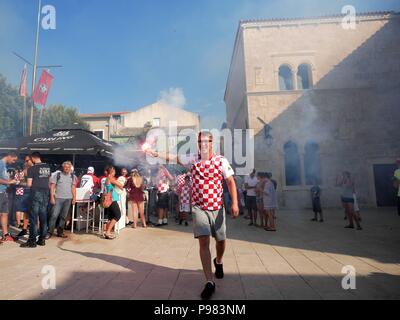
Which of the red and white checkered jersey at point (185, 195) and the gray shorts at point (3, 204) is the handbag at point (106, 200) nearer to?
the gray shorts at point (3, 204)

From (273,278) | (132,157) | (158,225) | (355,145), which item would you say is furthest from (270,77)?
(273,278)

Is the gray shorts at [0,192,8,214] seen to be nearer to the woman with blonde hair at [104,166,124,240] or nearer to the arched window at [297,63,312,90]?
the woman with blonde hair at [104,166,124,240]

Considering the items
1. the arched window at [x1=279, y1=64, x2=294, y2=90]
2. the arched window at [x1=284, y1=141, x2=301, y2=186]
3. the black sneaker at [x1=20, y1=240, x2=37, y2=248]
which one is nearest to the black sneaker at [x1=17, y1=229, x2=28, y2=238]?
the black sneaker at [x1=20, y1=240, x2=37, y2=248]

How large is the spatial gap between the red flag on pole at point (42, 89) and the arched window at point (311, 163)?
17386 mm

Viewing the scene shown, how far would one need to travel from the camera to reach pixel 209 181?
2.87 meters

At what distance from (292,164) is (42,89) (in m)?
17.2

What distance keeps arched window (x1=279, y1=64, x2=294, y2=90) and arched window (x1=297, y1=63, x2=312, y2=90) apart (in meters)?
0.47

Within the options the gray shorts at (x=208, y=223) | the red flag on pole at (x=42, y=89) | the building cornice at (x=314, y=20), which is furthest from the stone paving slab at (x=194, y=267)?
the red flag on pole at (x=42, y=89)

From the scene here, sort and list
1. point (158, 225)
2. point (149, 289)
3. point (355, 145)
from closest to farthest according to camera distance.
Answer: point (149, 289), point (158, 225), point (355, 145)

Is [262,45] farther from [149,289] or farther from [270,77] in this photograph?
[149,289]

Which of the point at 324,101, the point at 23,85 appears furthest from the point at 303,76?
the point at 23,85

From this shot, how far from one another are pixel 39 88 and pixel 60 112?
39.1 ft

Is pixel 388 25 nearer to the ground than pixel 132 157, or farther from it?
farther from it

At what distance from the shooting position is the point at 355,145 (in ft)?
44.0
